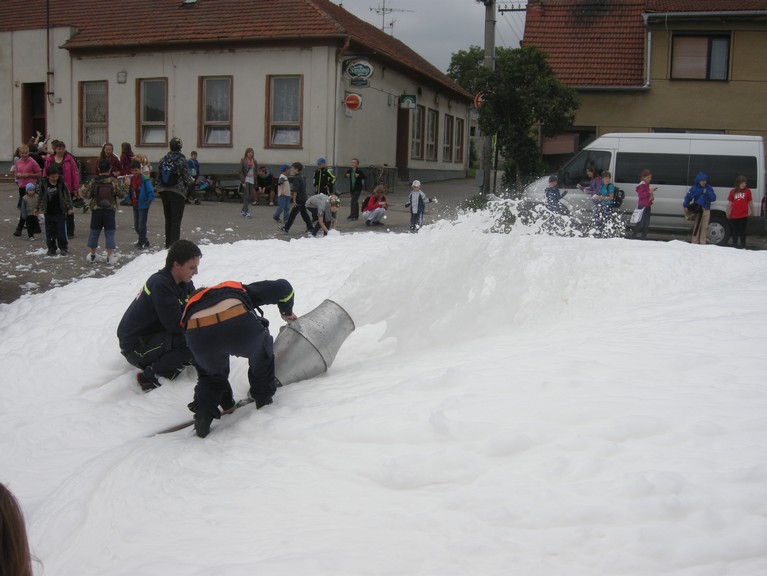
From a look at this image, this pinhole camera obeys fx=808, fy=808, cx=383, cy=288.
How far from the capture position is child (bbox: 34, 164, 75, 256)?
11.8 m

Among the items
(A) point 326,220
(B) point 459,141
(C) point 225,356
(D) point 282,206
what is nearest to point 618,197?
(A) point 326,220

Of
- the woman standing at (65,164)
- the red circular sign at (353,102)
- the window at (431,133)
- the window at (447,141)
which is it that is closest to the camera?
the woman standing at (65,164)

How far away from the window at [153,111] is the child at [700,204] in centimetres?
1615

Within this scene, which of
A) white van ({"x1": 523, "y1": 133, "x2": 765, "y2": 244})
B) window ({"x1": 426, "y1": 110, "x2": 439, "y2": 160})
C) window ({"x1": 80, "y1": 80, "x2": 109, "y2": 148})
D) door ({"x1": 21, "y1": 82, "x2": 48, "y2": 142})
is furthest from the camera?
window ({"x1": 426, "y1": 110, "x2": 439, "y2": 160})

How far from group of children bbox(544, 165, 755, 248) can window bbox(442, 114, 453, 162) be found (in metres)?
18.0

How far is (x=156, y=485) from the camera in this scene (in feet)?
16.0

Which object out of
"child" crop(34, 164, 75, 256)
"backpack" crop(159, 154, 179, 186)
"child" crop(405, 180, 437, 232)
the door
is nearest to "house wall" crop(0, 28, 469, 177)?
the door

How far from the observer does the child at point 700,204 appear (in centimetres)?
1708

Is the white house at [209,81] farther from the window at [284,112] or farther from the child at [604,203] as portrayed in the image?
the child at [604,203]

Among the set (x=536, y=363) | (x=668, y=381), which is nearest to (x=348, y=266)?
(x=536, y=363)

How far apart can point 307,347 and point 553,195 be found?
10.7 meters

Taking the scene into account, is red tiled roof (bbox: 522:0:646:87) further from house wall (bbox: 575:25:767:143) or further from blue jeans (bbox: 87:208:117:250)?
blue jeans (bbox: 87:208:117:250)

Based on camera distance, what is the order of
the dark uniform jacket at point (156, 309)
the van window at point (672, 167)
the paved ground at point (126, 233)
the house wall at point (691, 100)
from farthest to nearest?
the house wall at point (691, 100) < the van window at point (672, 167) < the paved ground at point (126, 233) < the dark uniform jacket at point (156, 309)

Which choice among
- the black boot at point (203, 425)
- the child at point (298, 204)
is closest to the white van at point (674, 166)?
the child at point (298, 204)
